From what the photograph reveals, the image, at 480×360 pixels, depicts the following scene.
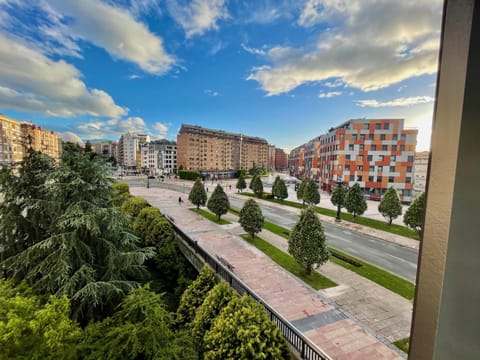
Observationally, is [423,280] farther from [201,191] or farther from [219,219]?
[201,191]

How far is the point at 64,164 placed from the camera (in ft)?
23.8

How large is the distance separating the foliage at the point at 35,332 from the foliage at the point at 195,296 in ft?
8.95

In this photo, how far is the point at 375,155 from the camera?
109ft

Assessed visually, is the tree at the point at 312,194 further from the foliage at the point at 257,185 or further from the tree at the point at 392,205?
the foliage at the point at 257,185

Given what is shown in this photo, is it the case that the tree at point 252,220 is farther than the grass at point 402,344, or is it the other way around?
the tree at point 252,220

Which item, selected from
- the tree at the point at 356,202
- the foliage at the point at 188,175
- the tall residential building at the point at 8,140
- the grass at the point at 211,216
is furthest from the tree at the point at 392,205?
the tall residential building at the point at 8,140

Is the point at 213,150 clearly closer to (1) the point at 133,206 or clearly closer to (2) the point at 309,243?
(1) the point at 133,206

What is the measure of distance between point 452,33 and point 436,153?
567 mm

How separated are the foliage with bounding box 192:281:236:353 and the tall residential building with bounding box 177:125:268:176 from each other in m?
63.9

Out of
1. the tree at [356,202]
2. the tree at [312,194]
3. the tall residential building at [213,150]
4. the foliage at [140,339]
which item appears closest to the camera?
the foliage at [140,339]

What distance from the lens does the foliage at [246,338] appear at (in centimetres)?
416

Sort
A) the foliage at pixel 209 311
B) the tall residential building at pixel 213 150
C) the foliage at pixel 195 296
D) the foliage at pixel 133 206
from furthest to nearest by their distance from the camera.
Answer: the tall residential building at pixel 213 150 < the foliage at pixel 133 206 < the foliage at pixel 195 296 < the foliage at pixel 209 311

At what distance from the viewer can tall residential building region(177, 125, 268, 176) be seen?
224 ft

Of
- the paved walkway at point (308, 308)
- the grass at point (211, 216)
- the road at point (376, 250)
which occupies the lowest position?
the road at point (376, 250)
